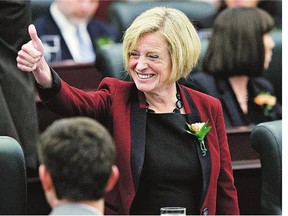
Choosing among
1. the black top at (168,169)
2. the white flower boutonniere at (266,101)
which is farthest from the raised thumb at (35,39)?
the white flower boutonniere at (266,101)

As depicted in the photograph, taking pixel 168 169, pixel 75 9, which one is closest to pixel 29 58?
pixel 168 169

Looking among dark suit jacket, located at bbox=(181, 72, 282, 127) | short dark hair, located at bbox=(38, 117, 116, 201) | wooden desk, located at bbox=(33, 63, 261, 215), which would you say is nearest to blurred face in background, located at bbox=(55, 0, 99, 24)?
dark suit jacket, located at bbox=(181, 72, 282, 127)

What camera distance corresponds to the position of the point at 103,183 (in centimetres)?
185

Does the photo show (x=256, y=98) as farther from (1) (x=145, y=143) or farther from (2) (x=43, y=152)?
(2) (x=43, y=152)

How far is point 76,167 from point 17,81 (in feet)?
5.26

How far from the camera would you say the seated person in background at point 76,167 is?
5.98 feet

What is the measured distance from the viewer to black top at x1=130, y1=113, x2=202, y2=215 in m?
2.75

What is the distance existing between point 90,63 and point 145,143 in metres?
2.49

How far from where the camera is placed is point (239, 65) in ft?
14.1

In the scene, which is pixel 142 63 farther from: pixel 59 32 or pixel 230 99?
pixel 59 32

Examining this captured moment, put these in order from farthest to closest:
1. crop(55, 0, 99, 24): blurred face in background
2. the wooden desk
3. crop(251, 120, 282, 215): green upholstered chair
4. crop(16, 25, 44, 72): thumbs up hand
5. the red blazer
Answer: crop(55, 0, 99, 24): blurred face in background → the wooden desk → crop(251, 120, 282, 215): green upholstered chair → the red blazer → crop(16, 25, 44, 72): thumbs up hand

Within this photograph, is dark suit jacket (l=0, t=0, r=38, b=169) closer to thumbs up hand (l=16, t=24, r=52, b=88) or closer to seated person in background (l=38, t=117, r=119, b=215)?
thumbs up hand (l=16, t=24, r=52, b=88)

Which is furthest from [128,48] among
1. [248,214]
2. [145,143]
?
[248,214]

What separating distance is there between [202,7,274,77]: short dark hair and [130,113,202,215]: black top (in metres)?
1.49
